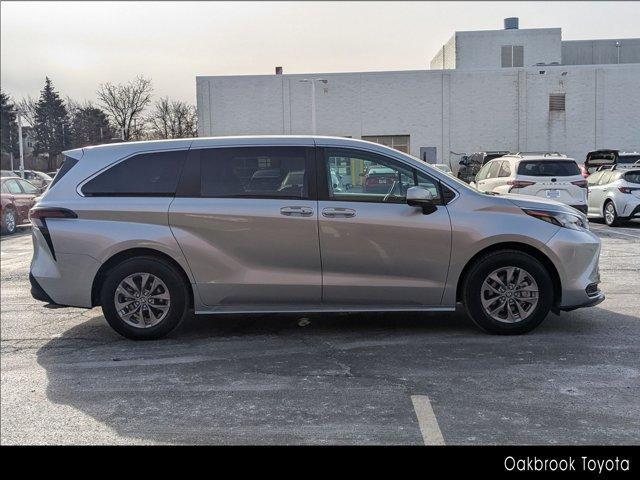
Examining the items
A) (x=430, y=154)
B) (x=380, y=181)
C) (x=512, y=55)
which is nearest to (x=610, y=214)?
(x=380, y=181)

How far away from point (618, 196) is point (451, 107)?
89.5 ft

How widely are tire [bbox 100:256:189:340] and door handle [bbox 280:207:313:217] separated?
110cm

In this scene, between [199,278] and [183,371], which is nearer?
[183,371]

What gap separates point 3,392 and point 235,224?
87.3 inches

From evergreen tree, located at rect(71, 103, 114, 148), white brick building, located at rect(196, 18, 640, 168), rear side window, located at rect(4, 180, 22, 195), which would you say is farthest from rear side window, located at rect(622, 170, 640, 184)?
white brick building, located at rect(196, 18, 640, 168)

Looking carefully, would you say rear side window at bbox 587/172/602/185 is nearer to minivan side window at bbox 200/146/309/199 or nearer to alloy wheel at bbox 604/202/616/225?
alloy wheel at bbox 604/202/616/225

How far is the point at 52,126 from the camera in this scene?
30.3ft

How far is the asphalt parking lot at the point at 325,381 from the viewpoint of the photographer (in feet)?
12.5

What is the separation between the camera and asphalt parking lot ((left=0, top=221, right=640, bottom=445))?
379 centimetres

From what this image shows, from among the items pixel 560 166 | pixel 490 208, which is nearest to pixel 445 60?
pixel 560 166

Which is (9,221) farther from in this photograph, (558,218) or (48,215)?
(558,218)

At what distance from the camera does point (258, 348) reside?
5.49m
